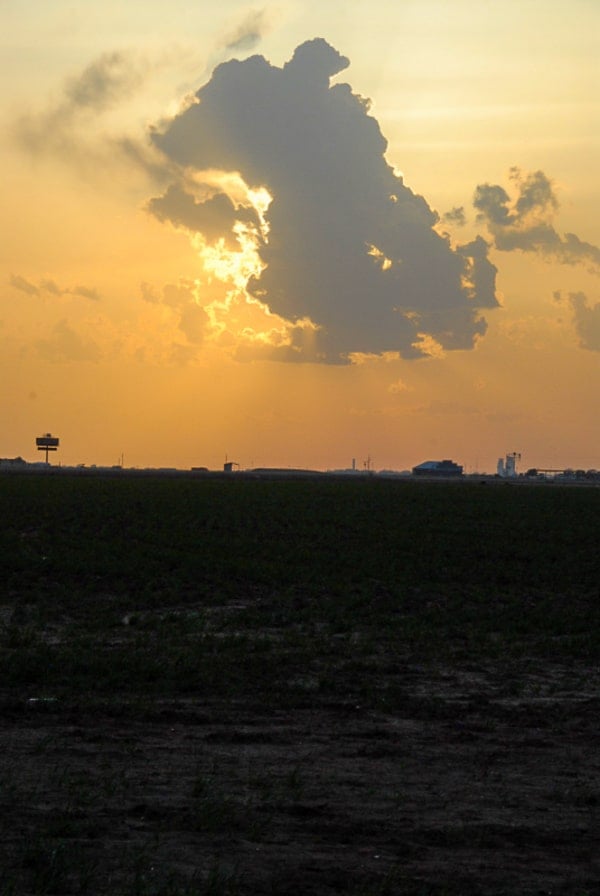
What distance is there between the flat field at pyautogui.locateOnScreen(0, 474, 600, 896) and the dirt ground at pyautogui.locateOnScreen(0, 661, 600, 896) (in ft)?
0.11

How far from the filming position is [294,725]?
1533cm

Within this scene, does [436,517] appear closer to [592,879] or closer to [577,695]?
[577,695]

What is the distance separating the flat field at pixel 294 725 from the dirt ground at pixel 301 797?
34mm

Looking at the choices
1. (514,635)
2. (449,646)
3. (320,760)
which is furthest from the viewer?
(514,635)

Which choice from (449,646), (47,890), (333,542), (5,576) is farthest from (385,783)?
(333,542)

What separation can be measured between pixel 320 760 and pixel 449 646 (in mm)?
10166

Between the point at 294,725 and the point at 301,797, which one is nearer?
the point at 301,797

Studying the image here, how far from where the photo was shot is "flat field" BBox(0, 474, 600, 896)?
9.53m

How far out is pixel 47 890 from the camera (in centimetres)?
851

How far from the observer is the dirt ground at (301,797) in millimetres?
9195

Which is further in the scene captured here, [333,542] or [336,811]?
[333,542]

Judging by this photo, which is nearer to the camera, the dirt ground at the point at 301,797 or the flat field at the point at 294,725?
the dirt ground at the point at 301,797

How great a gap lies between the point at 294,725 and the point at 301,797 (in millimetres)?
3849

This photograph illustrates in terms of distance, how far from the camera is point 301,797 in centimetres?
1148
